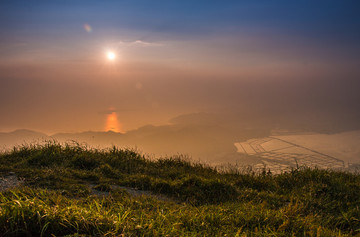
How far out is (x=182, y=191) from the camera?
317 inches

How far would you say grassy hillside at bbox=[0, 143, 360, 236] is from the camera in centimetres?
399

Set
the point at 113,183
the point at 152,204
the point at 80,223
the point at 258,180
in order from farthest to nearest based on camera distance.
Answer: the point at 258,180
the point at 113,183
the point at 152,204
the point at 80,223

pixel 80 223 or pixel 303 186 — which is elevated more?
pixel 80 223

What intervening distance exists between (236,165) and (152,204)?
5.48m

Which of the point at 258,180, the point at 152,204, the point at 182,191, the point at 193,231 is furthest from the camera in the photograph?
the point at 258,180

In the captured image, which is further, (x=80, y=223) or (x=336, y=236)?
(x=336, y=236)

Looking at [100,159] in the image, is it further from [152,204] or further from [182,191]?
[152,204]

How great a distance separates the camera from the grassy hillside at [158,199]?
3.99 meters

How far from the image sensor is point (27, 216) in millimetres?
3922

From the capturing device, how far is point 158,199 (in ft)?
24.6

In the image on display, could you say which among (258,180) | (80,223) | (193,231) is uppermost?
(80,223)

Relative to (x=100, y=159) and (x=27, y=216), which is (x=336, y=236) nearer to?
(x=27, y=216)

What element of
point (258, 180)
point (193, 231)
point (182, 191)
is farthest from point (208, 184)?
point (193, 231)

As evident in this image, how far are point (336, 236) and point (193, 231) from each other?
2234 mm
